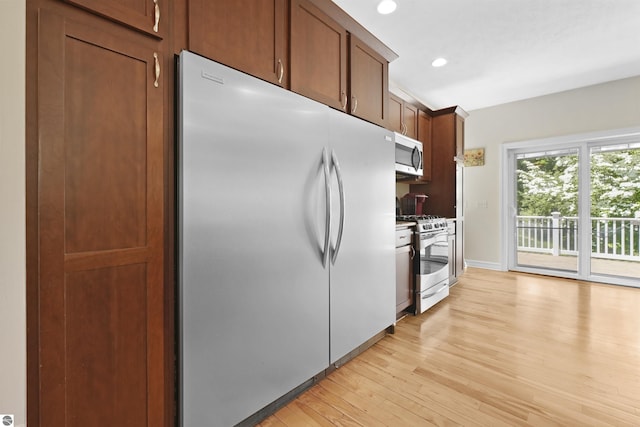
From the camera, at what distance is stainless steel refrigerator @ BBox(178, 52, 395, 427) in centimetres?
117

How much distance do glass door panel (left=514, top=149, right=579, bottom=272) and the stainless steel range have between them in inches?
84.1

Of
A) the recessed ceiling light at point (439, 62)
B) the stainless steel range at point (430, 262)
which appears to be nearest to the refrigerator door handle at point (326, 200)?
the stainless steel range at point (430, 262)

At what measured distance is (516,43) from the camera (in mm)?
2832

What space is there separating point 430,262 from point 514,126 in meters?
3.01

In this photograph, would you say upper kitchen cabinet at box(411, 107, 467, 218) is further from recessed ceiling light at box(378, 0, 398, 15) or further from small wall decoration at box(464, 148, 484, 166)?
recessed ceiling light at box(378, 0, 398, 15)

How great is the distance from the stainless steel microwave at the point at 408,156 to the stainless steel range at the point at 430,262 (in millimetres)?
525

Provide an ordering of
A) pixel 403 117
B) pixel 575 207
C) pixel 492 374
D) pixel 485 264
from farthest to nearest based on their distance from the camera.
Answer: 1. pixel 485 264
2. pixel 575 207
3. pixel 403 117
4. pixel 492 374

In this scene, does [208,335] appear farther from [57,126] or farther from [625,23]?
[625,23]

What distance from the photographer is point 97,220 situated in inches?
39.3

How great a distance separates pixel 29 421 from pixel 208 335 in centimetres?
55

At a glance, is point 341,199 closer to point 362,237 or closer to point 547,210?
point 362,237

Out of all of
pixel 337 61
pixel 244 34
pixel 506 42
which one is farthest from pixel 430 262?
pixel 244 34

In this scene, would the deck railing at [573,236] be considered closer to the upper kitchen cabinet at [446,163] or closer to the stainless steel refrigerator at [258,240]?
the upper kitchen cabinet at [446,163]
